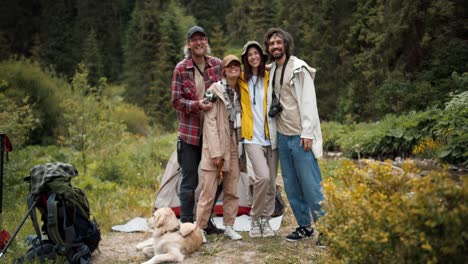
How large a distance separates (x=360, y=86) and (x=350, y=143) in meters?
7.35

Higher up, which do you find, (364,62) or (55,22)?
(55,22)

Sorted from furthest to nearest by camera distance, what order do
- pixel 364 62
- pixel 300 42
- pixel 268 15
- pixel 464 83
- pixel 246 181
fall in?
pixel 268 15 → pixel 300 42 → pixel 364 62 → pixel 464 83 → pixel 246 181

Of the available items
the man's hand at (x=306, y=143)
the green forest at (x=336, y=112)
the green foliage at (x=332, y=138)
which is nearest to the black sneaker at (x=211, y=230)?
the man's hand at (x=306, y=143)

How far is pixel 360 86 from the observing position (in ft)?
60.5

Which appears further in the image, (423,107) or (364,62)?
(364,62)

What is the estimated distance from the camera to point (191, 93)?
187 inches

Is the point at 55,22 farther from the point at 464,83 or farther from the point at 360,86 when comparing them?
the point at 464,83

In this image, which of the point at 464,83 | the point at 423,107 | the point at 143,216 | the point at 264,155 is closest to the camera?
the point at 264,155

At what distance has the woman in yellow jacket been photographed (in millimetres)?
4516

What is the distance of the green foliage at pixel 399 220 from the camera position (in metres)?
2.04

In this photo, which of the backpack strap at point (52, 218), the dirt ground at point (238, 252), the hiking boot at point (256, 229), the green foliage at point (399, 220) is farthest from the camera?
the hiking boot at point (256, 229)

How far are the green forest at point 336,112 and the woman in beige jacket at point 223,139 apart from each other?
0.81 metres

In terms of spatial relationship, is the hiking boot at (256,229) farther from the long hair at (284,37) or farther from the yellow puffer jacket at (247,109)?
the long hair at (284,37)

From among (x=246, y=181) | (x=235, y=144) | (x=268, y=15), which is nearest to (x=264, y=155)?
(x=235, y=144)
